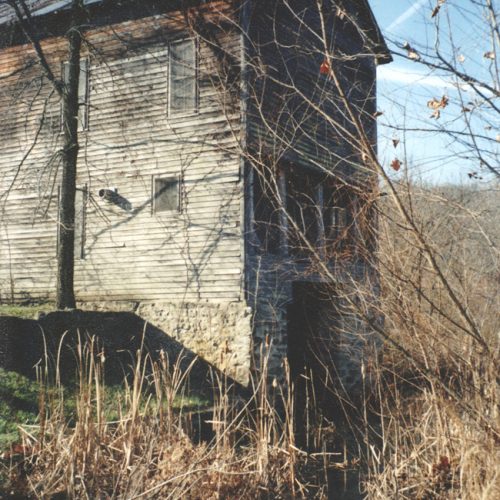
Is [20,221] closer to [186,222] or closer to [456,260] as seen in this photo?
[186,222]

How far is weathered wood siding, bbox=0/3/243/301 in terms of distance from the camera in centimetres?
1125

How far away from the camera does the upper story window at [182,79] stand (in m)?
11.9

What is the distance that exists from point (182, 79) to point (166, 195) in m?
2.27

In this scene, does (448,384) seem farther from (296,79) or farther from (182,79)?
(296,79)

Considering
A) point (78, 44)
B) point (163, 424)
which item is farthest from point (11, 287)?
point (163, 424)

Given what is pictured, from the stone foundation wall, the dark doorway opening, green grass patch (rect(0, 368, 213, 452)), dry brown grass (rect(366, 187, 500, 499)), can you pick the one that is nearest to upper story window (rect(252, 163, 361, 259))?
the dark doorway opening

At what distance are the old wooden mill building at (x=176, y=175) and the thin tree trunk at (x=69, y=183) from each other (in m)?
0.33

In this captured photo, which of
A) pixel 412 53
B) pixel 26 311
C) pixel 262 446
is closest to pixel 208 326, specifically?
pixel 26 311

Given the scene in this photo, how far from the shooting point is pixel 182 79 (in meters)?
12.0

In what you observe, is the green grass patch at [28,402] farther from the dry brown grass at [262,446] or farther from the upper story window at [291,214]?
the upper story window at [291,214]

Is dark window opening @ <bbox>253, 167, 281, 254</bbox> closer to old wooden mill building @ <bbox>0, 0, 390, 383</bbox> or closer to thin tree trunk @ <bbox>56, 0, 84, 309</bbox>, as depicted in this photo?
old wooden mill building @ <bbox>0, 0, 390, 383</bbox>

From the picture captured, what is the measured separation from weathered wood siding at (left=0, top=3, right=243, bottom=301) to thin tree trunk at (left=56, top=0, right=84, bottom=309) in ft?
1.20

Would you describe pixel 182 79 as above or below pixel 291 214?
above

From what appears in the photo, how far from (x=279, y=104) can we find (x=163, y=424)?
26.1ft
